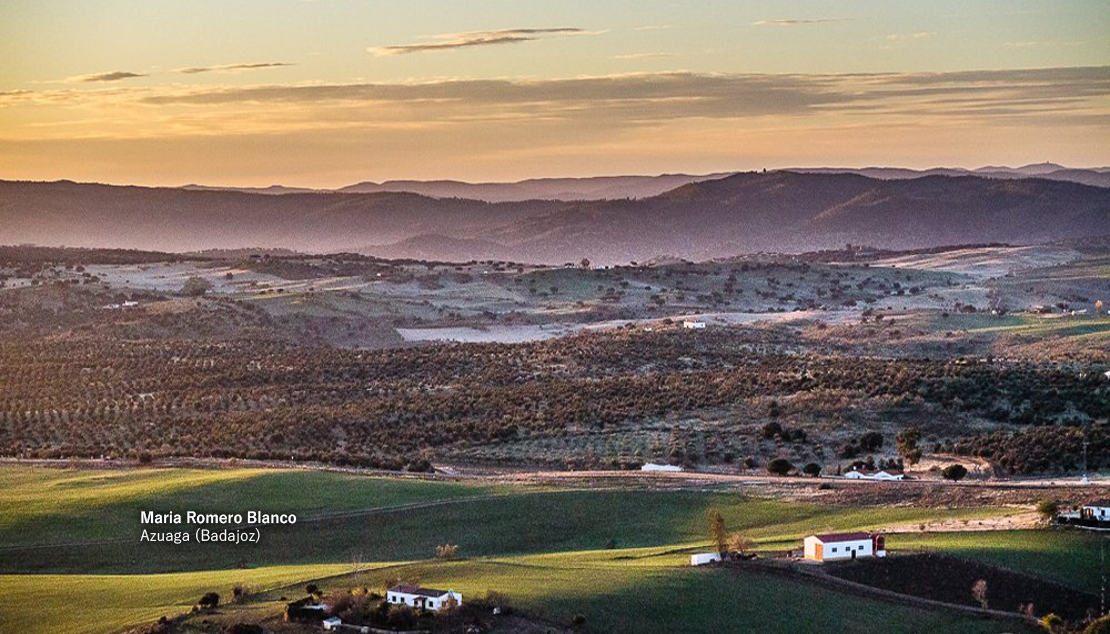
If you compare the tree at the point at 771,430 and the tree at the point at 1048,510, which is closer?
the tree at the point at 1048,510

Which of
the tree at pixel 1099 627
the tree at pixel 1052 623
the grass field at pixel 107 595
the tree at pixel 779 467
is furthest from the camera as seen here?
the tree at pixel 779 467

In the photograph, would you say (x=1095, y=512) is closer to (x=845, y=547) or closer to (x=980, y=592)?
(x=980, y=592)

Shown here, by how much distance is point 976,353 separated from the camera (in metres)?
105

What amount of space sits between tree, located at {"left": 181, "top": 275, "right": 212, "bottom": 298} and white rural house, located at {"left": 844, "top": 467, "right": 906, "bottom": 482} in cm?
8152

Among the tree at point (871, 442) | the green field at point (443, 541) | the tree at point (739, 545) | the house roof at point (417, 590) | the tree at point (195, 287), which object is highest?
the tree at point (195, 287)

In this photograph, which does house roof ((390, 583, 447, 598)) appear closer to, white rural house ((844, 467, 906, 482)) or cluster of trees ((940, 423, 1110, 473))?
white rural house ((844, 467, 906, 482))

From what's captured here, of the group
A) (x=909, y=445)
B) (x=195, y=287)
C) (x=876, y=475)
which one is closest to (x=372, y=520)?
(x=876, y=475)

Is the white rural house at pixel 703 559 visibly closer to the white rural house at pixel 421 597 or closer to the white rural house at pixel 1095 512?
the white rural house at pixel 421 597

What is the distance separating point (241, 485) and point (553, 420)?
78.7 ft

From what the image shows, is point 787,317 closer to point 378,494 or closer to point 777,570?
point 378,494

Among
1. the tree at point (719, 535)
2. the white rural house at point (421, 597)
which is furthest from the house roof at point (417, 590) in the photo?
the tree at point (719, 535)

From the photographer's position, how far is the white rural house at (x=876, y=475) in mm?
57787

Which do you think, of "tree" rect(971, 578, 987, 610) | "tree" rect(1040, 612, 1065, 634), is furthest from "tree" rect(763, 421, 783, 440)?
"tree" rect(1040, 612, 1065, 634)

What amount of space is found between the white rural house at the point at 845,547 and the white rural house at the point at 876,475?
14.5 meters
